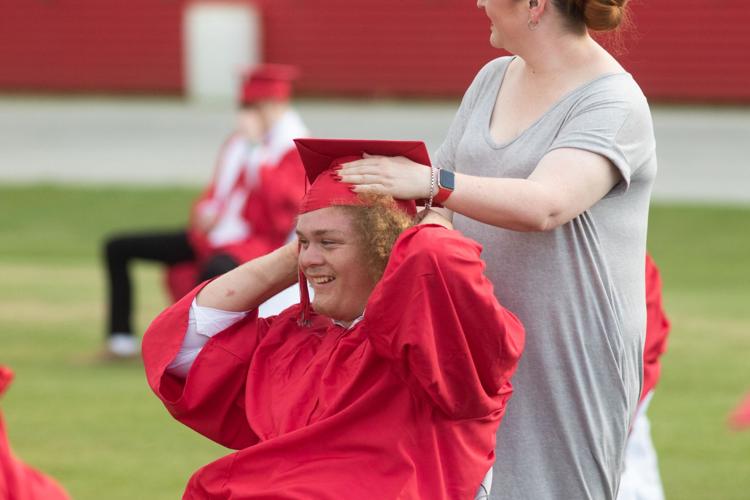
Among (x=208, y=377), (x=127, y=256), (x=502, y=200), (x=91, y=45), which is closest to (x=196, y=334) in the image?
(x=208, y=377)

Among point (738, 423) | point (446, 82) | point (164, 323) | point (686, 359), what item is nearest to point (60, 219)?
point (686, 359)

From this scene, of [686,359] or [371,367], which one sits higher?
[371,367]

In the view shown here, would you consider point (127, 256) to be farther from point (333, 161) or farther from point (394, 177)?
point (394, 177)

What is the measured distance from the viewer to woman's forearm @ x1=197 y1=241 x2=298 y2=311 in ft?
10.8

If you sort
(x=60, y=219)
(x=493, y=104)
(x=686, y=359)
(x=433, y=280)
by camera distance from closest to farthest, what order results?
(x=433, y=280) < (x=493, y=104) < (x=686, y=359) < (x=60, y=219)

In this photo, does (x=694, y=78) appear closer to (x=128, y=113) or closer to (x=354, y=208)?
(x=128, y=113)

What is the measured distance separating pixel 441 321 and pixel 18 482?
3.96 feet

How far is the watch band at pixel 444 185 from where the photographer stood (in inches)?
112

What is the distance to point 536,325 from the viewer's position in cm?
313

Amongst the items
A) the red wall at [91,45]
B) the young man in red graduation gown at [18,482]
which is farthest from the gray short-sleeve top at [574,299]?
the red wall at [91,45]

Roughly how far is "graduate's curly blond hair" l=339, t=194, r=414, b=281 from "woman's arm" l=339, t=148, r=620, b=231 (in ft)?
0.31

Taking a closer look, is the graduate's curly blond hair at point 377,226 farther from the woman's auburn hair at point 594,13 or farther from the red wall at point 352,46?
the red wall at point 352,46

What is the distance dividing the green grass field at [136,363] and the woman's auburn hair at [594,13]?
9.99 ft

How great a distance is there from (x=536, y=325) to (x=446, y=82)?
18.6 m
